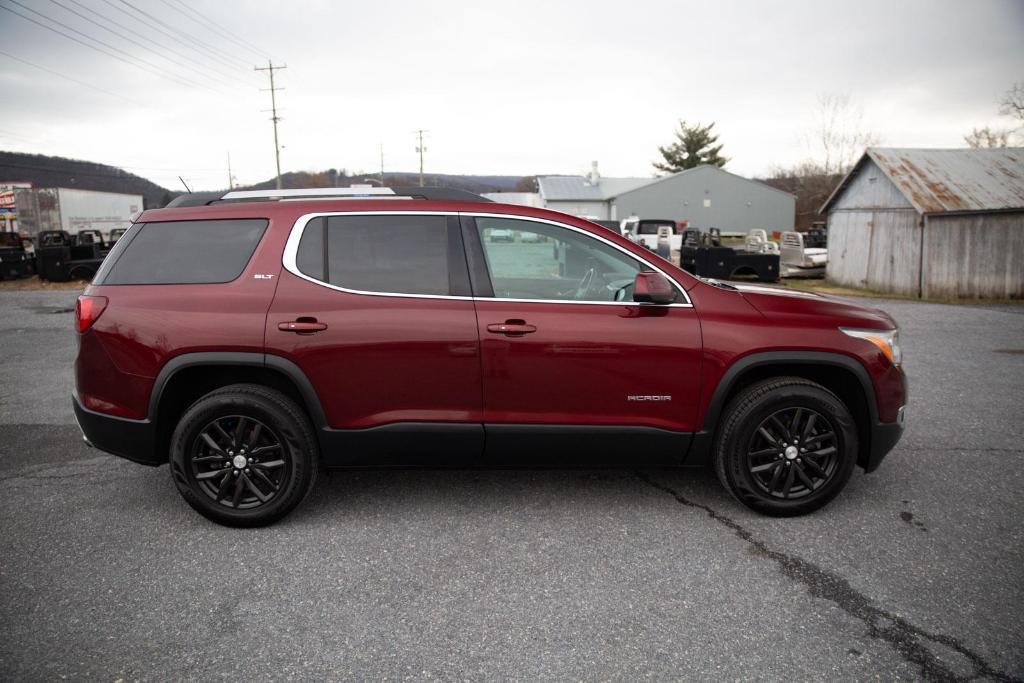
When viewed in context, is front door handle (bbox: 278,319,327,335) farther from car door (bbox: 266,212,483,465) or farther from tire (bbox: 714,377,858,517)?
tire (bbox: 714,377,858,517)

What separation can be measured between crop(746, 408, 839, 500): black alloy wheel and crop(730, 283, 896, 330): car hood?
1.79ft

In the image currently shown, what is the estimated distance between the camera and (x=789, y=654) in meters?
2.64

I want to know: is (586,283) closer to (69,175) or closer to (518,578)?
(518,578)

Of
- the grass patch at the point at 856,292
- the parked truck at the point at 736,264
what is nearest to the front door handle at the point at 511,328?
the grass patch at the point at 856,292

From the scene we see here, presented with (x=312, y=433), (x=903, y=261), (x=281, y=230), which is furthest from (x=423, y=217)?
(x=903, y=261)

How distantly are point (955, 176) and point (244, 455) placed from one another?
67.9 feet

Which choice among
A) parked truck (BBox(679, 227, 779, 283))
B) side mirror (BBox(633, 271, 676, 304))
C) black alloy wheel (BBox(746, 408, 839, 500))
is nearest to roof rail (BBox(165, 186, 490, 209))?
side mirror (BBox(633, 271, 676, 304))

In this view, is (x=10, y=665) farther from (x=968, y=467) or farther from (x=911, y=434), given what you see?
(x=911, y=434)

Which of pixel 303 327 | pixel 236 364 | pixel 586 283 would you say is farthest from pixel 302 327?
pixel 586 283

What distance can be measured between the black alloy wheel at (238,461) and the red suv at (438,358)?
0.01m

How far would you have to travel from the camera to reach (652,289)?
11.7 feet

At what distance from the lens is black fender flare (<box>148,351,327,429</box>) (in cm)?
363

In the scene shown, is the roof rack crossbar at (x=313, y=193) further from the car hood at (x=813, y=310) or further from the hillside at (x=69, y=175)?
the hillside at (x=69, y=175)

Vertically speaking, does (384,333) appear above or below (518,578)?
above
